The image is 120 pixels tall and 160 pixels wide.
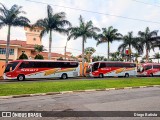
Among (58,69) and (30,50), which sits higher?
(30,50)

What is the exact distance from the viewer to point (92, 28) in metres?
45.7

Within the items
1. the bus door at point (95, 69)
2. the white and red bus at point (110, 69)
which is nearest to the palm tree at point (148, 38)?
the white and red bus at point (110, 69)

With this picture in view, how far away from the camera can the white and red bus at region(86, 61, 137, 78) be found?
4047 centimetres

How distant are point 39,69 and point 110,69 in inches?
519

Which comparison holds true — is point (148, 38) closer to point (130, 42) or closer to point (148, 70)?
point (130, 42)

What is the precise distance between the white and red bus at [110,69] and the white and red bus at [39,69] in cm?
358

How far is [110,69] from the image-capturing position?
4178 cm

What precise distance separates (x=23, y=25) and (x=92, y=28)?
13468mm

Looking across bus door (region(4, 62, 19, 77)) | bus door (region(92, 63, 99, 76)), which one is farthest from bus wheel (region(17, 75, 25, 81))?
bus door (region(92, 63, 99, 76))

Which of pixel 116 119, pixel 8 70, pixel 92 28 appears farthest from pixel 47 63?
pixel 116 119

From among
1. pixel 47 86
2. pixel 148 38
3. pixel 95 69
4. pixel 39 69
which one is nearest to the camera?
pixel 47 86

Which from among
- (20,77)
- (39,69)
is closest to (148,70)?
(39,69)

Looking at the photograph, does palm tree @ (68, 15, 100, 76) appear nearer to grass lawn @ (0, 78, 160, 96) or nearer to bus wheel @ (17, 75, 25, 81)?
bus wheel @ (17, 75, 25, 81)

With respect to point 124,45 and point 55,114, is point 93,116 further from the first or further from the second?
point 124,45
